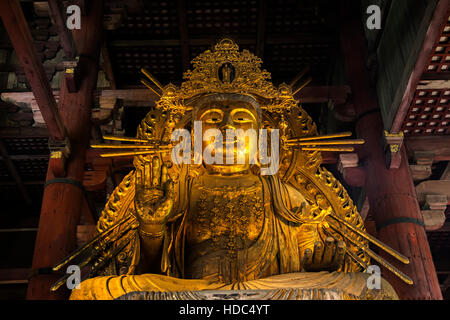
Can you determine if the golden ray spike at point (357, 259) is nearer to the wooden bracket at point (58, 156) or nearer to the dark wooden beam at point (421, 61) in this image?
the dark wooden beam at point (421, 61)

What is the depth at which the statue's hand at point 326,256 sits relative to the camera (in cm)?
339

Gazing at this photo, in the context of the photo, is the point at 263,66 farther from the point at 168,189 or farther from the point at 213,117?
the point at 168,189

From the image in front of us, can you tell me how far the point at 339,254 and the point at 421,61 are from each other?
6.15ft

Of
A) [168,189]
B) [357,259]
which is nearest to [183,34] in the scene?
[168,189]

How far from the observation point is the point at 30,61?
14.0 ft

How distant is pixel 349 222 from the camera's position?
421 centimetres

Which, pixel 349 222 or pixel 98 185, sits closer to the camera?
pixel 349 222

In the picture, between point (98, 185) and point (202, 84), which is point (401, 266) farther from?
point (98, 185)

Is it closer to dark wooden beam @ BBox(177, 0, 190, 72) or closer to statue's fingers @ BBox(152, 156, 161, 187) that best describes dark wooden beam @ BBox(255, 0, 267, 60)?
dark wooden beam @ BBox(177, 0, 190, 72)

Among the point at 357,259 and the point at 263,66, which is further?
the point at 263,66

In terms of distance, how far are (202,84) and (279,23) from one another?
2239 mm

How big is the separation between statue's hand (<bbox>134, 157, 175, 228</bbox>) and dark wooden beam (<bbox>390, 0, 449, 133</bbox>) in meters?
2.34

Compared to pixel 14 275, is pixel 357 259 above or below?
below
